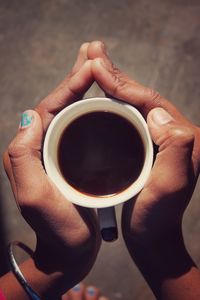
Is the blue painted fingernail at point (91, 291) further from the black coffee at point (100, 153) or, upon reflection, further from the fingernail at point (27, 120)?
the fingernail at point (27, 120)

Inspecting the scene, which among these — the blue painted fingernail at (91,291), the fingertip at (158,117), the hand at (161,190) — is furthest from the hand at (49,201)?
the blue painted fingernail at (91,291)

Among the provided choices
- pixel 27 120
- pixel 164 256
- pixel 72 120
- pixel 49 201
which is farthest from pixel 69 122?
pixel 164 256

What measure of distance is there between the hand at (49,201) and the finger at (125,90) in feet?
0.11

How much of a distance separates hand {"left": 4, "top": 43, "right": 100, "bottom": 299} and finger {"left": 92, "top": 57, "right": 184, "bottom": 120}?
0.11 feet

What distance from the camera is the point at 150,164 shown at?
938 millimetres

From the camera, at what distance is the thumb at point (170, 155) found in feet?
2.94

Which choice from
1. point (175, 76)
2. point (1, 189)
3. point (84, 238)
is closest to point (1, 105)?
point (1, 189)

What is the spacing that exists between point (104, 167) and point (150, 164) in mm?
176

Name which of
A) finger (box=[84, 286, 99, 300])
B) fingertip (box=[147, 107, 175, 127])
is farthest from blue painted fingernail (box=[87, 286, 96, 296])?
fingertip (box=[147, 107, 175, 127])

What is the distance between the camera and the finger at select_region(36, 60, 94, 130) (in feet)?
3.35

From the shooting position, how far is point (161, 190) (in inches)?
36.5

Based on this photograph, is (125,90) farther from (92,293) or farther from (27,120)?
(92,293)

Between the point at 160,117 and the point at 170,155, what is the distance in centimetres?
11

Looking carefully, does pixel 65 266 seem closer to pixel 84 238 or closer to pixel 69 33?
pixel 84 238
